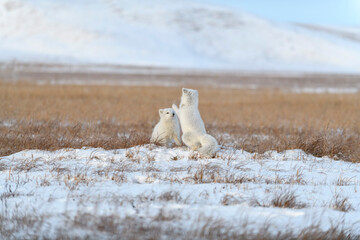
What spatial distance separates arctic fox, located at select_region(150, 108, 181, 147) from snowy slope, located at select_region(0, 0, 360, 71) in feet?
212

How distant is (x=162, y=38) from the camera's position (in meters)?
85.9

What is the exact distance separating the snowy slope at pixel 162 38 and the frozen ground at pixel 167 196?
66049 millimetres

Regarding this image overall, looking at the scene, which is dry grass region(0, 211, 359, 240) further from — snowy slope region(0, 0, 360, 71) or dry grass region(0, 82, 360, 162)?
snowy slope region(0, 0, 360, 71)

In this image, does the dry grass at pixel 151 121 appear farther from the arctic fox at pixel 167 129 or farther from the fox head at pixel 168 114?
the fox head at pixel 168 114

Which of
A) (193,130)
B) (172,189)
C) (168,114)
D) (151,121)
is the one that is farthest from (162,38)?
(172,189)

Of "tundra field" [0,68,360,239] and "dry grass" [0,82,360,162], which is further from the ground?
"tundra field" [0,68,360,239]

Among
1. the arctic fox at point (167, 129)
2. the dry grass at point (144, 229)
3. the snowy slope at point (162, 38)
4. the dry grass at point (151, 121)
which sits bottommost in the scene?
the snowy slope at point (162, 38)

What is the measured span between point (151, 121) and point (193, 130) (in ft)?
17.4

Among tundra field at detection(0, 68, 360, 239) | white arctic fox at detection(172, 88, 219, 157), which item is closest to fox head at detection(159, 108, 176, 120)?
white arctic fox at detection(172, 88, 219, 157)

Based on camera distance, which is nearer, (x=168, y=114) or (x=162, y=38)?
(x=168, y=114)

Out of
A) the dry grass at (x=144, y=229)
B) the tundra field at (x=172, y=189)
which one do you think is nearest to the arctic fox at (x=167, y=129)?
the tundra field at (x=172, y=189)

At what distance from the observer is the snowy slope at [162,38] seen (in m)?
77.2

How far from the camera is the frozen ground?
3.64 meters

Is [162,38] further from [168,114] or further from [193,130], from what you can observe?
[193,130]
